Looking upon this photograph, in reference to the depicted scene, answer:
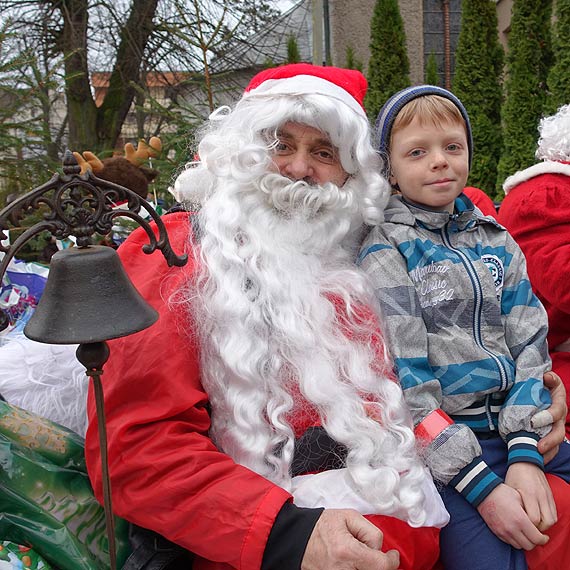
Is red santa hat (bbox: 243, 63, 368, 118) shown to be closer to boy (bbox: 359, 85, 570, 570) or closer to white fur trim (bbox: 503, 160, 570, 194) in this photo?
boy (bbox: 359, 85, 570, 570)

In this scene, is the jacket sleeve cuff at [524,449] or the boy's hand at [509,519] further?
the jacket sleeve cuff at [524,449]

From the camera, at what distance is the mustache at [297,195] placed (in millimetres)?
1801

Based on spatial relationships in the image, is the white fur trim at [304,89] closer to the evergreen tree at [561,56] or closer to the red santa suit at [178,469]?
the red santa suit at [178,469]

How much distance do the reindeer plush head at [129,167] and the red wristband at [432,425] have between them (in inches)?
117

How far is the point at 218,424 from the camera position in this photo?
162cm

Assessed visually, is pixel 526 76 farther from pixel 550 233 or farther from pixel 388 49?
pixel 550 233

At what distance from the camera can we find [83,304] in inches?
45.1

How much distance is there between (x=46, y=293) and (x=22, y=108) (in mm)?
3727

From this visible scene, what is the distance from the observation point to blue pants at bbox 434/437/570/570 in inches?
61.7

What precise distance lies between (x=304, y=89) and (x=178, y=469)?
3.90 feet

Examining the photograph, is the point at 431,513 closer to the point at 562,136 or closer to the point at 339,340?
the point at 339,340

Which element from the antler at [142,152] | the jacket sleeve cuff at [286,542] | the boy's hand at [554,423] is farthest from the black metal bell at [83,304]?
the antler at [142,152]

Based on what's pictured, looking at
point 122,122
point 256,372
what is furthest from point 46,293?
point 122,122

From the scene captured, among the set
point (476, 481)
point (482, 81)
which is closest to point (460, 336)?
point (476, 481)
